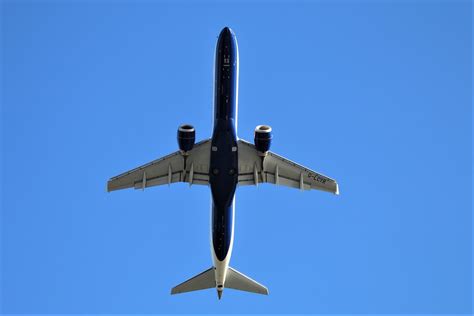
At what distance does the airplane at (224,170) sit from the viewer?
5859 centimetres

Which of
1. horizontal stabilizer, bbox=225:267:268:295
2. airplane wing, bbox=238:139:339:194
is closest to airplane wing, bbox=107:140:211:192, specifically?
airplane wing, bbox=238:139:339:194

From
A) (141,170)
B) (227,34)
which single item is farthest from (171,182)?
(227,34)

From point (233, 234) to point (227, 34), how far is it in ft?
45.5

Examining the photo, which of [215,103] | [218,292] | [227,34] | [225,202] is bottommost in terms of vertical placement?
[218,292]

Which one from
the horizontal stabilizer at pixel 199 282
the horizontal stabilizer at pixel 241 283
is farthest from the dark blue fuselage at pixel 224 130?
the horizontal stabilizer at pixel 241 283

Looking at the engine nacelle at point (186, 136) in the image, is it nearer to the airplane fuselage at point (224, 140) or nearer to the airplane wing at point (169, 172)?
the airplane fuselage at point (224, 140)

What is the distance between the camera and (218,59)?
2313 inches

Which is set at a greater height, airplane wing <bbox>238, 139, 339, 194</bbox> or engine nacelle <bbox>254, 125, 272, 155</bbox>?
engine nacelle <bbox>254, 125, 272, 155</bbox>

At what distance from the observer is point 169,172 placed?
209 feet

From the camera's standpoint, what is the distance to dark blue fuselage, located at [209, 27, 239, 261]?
5838cm

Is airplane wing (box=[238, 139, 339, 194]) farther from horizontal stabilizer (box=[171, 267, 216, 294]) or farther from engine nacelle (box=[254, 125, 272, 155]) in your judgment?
Answer: horizontal stabilizer (box=[171, 267, 216, 294])

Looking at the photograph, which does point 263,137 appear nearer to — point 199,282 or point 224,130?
point 224,130

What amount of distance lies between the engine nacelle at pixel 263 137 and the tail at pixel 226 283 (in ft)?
35.6

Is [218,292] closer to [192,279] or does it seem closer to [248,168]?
[192,279]
